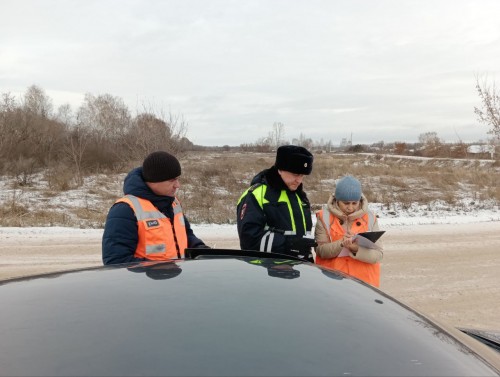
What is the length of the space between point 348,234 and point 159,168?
1.48 metres

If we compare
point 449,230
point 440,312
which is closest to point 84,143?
point 449,230

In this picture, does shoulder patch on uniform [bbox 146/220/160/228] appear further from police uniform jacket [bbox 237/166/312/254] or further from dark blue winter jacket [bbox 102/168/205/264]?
police uniform jacket [bbox 237/166/312/254]

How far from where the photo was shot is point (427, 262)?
751 centimetres

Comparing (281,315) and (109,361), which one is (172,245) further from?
(109,361)

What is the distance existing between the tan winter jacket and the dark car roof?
4.92 feet

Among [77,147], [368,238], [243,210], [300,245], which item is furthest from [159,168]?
[77,147]

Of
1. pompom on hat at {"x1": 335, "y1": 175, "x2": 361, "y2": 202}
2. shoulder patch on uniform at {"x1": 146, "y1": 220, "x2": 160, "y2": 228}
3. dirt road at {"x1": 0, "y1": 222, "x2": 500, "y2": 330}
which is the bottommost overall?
dirt road at {"x1": 0, "y1": 222, "x2": 500, "y2": 330}

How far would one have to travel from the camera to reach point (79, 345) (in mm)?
1179

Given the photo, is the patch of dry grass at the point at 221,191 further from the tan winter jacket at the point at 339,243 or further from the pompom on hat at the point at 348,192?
the pompom on hat at the point at 348,192

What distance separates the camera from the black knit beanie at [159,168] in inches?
112

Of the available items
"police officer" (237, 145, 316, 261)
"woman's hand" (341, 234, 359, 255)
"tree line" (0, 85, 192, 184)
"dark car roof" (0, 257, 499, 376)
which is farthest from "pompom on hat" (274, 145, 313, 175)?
"tree line" (0, 85, 192, 184)

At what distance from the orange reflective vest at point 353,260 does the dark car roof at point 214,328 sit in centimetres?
157

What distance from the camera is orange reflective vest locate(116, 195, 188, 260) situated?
106 inches

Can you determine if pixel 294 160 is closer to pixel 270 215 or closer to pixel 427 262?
pixel 270 215
